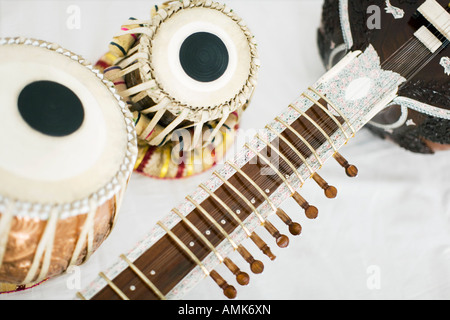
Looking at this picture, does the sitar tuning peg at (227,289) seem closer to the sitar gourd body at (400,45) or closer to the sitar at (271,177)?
the sitar at (271,177)

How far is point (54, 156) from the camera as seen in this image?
3.05 ft

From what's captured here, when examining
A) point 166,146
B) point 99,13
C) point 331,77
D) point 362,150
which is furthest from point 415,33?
point 99,13

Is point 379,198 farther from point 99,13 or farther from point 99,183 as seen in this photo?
point 99,13

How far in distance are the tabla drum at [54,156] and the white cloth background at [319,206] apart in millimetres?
530

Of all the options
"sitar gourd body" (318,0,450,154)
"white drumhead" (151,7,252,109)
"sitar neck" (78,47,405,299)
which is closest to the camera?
"sitar neck" (78,47,405,299)

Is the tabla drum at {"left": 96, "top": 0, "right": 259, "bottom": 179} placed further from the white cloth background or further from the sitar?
the white cloth background

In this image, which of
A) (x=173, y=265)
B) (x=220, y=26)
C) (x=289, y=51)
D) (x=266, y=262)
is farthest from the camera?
(x=289, y=51)

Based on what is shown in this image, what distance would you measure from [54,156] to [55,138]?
1.4 inches

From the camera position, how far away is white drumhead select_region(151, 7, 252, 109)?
1210 mm

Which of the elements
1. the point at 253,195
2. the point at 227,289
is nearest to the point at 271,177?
the point at 253,195

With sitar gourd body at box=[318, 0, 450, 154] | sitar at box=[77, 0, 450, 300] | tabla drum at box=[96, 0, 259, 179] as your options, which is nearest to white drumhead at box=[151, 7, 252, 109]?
tabla drum at box=[96, 0, 259, 179]

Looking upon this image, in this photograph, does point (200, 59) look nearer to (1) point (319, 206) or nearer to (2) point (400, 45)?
(2) point (400, 45)

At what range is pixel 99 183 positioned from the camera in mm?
992
